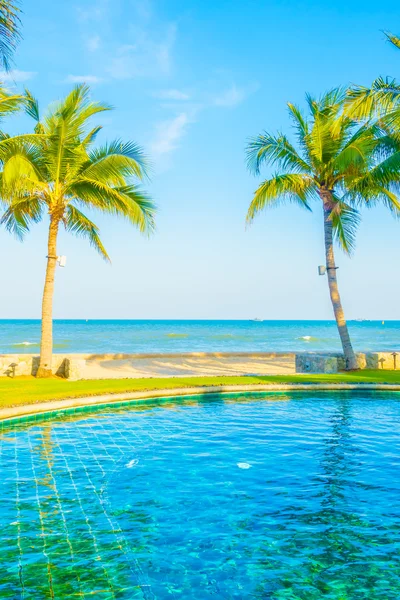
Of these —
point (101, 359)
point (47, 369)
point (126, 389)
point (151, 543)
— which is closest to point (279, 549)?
point (151, 543)

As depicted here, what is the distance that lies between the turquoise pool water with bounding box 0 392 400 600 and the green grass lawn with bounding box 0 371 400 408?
1934 millimetres

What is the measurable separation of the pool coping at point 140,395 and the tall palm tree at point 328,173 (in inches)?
177

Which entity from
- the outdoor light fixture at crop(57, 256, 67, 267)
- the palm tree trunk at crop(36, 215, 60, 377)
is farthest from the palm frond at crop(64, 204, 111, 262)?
the outdoor light fixture at crop(57, 256, 67, 267)

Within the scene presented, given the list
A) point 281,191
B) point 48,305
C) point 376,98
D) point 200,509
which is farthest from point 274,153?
point 200,509

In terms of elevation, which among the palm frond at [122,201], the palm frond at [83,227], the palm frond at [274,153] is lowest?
the palm frond at [83,227]

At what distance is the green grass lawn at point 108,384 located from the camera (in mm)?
12391

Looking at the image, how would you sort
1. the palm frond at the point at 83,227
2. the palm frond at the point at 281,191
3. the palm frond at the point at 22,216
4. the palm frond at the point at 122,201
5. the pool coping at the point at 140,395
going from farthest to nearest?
the palm frond at the point at 281,191, the palm frond at the point at 83,227, the palm frond at the point at 22,216, the palm frond at the point at 122,201, the pool coping at the point at 140,395

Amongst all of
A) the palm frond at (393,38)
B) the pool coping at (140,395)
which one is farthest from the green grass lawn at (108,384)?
the palm frond at (393,38)

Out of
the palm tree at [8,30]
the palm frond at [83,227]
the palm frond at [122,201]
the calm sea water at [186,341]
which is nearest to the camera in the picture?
the palm tree at [8,30]

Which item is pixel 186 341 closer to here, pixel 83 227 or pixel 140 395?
pixel 83 227

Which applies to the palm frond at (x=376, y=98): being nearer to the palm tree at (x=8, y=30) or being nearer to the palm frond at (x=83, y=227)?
the palm frond at (x=83, y=227)

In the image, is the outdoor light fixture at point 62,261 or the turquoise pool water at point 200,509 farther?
the outdoor light fixture at point 62,261

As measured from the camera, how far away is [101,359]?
93.9ft

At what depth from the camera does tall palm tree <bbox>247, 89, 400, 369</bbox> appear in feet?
60.5
